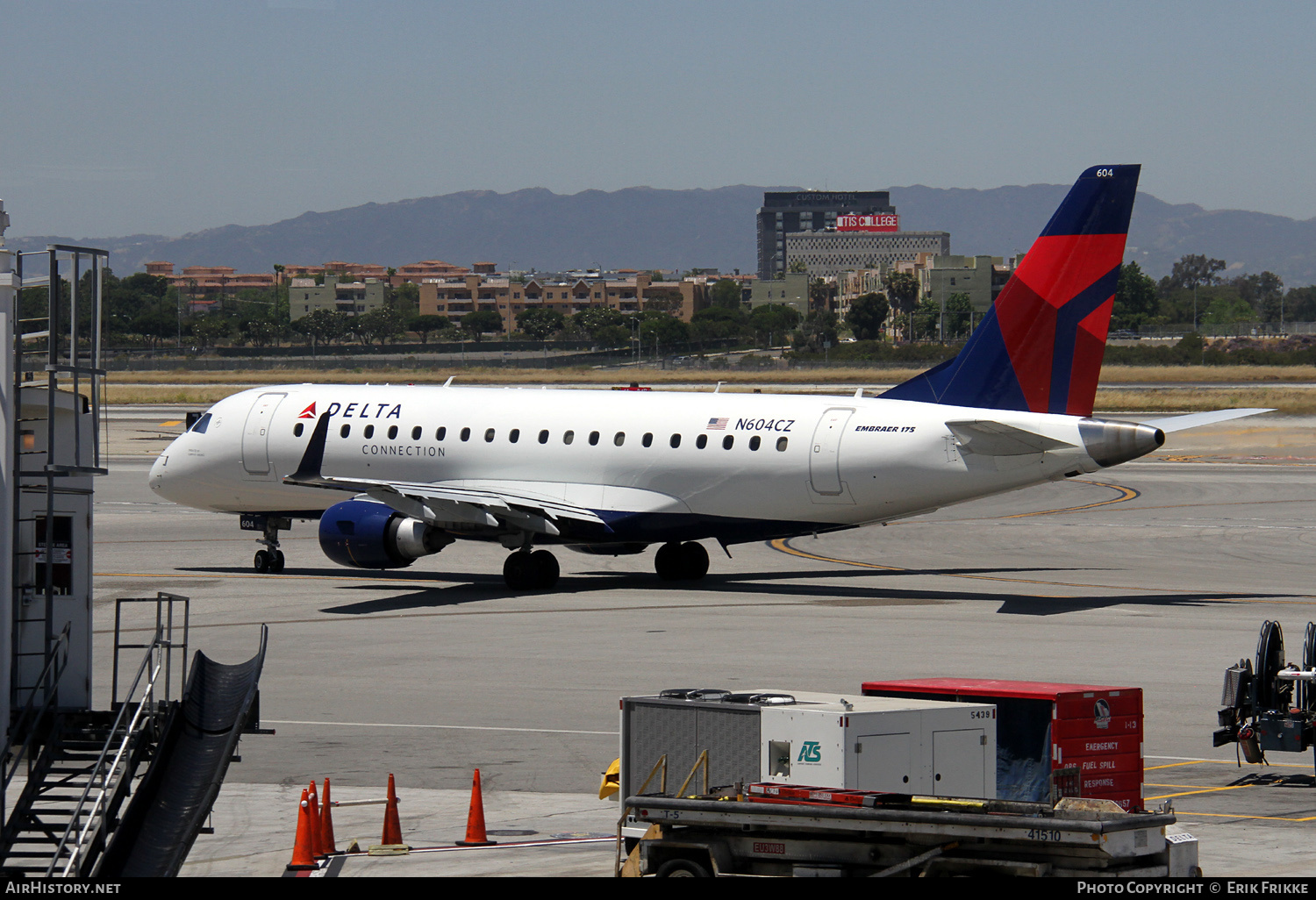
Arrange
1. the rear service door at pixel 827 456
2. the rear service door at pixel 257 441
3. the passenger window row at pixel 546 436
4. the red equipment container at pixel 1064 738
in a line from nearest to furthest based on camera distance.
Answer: the red equipment container at pixel 1064 738, the rear service door at pixel 827 456, the passenger window row at pixel 546 436, the rear service door at pixel 257 441

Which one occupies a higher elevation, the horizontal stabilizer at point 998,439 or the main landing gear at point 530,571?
the horizontal stabilizer at point 998,439

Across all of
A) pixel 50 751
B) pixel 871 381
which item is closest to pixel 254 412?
pixel 50 751

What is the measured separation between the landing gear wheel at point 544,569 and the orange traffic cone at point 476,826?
67.4 ft

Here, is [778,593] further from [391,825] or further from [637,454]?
[391,825]

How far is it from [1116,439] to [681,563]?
11353mm

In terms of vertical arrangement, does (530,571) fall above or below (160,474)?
below

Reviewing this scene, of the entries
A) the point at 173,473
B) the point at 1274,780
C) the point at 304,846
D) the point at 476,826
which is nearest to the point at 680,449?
the point at 173,473

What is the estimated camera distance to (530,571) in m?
36.8

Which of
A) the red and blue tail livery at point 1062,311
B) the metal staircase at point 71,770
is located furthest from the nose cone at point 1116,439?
the metal staircase at point 71,770

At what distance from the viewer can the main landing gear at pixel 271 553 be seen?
4066cm

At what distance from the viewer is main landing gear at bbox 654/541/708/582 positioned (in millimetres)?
38875

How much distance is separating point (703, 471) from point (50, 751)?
2189 cm

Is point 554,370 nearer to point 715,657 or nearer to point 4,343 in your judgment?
point 715,657

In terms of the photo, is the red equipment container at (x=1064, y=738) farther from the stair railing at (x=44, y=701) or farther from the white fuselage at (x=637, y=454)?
the white fuselage at (x=637, y=454)
